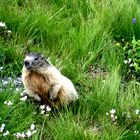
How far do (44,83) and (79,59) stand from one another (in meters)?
1.01

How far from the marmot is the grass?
11cm

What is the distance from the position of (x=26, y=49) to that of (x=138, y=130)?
1.62 meters

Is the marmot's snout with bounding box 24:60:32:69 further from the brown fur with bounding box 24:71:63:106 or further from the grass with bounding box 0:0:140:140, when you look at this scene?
Result: the grass with bounding box 0:0:140:140

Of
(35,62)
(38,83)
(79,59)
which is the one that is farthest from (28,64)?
(79,59)

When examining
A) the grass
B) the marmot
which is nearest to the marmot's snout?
the marmot

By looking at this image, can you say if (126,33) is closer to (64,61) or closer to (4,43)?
(64,61)

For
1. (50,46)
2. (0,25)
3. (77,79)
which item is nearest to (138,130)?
(77,79)

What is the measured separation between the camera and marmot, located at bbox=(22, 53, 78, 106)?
15.9 feet

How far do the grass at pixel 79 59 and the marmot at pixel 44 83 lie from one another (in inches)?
4.4

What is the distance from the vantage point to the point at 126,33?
6227 millimetres

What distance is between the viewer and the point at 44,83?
16.0ft

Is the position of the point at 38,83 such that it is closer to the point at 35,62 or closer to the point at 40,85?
the point at 40,85

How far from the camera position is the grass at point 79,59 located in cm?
475

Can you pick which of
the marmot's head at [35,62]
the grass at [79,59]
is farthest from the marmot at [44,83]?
the grass at [79,59]
